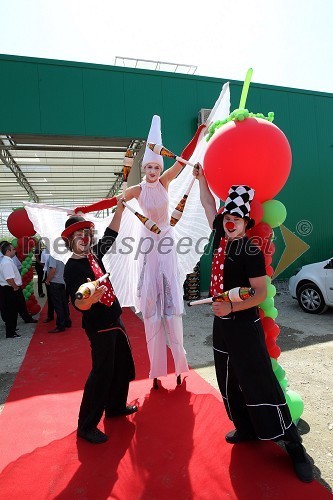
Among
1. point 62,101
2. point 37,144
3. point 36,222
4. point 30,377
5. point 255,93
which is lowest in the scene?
point 30,377

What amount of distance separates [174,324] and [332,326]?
3.35m

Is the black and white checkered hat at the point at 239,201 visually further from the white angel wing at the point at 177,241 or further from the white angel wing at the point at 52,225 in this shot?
the white angel wing at the point at 52,225

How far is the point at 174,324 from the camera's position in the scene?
10.8ft

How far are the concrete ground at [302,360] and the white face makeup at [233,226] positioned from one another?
155cm

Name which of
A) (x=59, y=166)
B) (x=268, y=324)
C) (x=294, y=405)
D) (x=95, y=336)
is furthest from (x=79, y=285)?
(x=59, y=166)

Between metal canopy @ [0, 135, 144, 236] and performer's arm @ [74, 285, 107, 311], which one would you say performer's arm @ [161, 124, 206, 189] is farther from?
metal canopy @ [0, 135, 144, 236]

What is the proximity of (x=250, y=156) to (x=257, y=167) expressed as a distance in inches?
3.3

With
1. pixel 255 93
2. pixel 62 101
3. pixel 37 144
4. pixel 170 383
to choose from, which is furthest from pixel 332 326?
pixel 37 144

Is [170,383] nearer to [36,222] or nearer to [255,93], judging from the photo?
[36,222]

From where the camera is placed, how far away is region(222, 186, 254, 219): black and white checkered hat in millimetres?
2029

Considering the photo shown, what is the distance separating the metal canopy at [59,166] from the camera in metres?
8.07

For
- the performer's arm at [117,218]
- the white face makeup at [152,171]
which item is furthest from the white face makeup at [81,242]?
the white face makeup at [152,171]

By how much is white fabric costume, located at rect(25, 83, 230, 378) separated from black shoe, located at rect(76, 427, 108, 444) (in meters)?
0.83

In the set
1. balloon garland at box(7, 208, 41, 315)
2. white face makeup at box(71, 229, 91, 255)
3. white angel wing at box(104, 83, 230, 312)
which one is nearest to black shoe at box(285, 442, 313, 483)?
white angel wing at box(104, 83, 230, 312)
